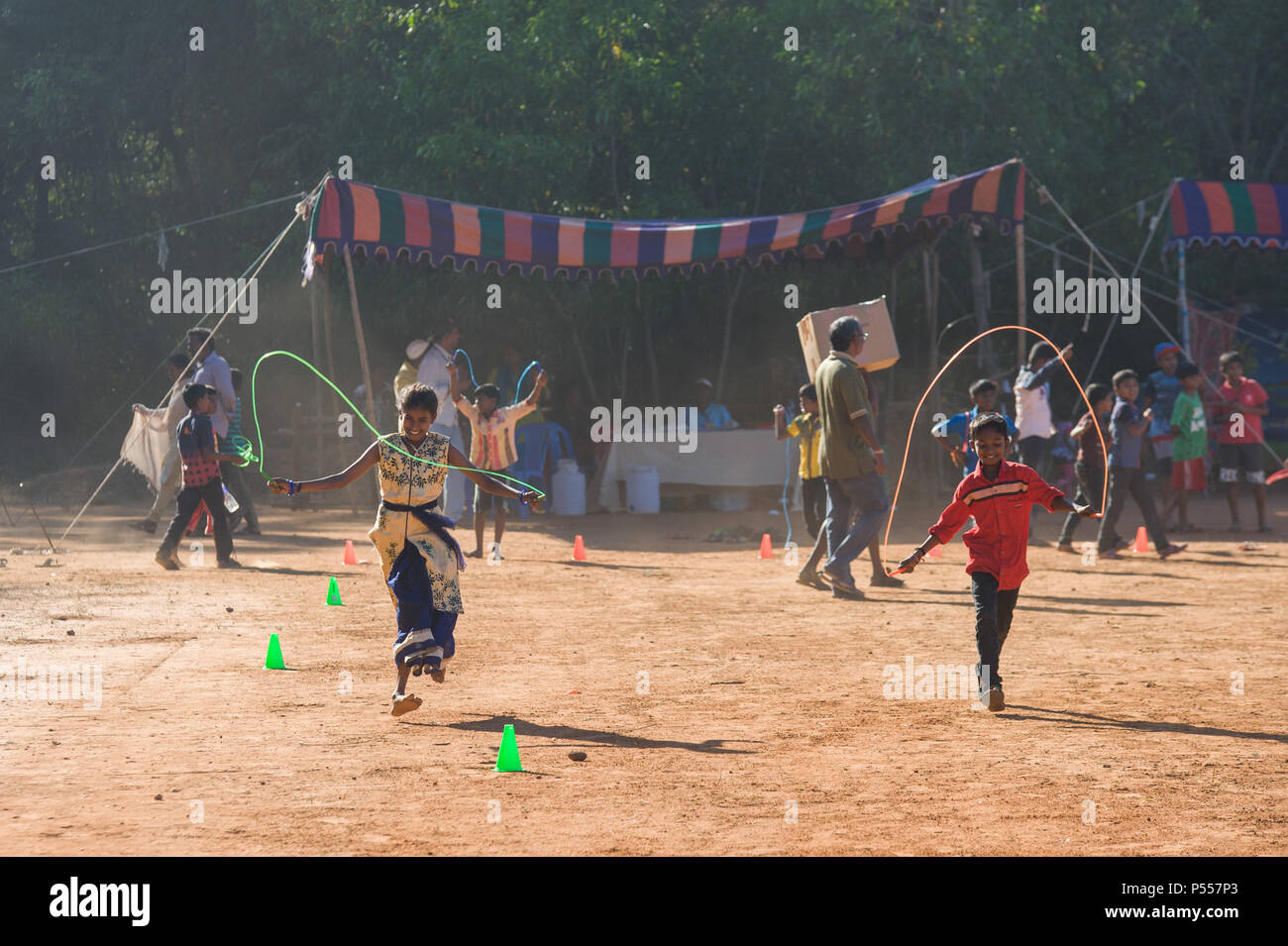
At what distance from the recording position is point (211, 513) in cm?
1293

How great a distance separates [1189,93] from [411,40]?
12.8 meters

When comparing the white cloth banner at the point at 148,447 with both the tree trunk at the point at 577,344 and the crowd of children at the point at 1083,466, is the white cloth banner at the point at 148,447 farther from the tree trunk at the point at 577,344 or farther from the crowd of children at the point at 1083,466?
the crowd of children at the point at 1083,466

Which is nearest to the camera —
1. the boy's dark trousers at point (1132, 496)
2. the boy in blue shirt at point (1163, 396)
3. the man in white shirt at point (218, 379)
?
the boy's dark trousers at point (1132, 496)

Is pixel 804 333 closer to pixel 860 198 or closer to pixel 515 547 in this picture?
pixel 515 547

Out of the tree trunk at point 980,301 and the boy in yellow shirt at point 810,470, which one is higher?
the tree trunk at point 980,301

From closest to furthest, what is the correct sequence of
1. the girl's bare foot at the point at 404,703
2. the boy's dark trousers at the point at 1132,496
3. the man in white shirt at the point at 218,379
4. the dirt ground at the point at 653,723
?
the dirt ground at the point at 653,723, the girl's bare foot at the point at 404,703, the boy's dark trousers at the point at 1132,496, the man in white shirt at the point at 218,379

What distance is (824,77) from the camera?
20.1m

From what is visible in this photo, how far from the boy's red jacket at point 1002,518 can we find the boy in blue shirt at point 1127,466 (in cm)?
640

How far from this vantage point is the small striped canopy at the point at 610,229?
1579 cm

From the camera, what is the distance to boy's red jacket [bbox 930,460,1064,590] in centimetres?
717

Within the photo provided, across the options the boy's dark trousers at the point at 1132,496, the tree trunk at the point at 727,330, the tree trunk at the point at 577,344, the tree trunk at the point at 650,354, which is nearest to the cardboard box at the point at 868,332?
the boy's dark trousers at the point at 1132,496

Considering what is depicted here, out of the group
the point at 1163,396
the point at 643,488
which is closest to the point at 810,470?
the point at 643,488

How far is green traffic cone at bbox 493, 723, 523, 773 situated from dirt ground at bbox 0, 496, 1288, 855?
0.09 meters

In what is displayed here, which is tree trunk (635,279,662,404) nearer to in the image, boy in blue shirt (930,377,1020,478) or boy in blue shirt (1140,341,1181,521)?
boy in blue shirt (1140,341,1181,521)
